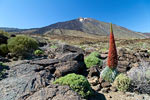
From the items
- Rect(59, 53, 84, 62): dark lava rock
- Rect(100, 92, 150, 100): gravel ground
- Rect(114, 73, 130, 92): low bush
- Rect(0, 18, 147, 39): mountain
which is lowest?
Rect(100, 92, 150, 100): gravel ground

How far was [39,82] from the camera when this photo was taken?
3.41m

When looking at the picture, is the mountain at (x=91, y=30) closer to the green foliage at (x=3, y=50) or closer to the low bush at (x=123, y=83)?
the green foliage at (x=3, y=50)

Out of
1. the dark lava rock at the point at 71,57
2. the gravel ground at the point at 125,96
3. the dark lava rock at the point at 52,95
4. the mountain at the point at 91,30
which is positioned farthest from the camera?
the mountain at the point at 91,30

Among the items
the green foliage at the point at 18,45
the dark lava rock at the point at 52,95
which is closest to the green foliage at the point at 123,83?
the dark lava rock at the point at 52,95

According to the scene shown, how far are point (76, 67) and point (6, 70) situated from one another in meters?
3.29

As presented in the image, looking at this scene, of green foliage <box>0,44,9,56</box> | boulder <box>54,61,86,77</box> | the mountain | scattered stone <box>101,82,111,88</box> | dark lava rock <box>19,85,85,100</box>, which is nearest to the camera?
dark lava rock <box>19,85,85,100</box>

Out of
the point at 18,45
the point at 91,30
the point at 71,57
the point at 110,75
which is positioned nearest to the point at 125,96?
the point at 110,75

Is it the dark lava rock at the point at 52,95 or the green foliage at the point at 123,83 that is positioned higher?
the dark lava rock at the point at 52,95

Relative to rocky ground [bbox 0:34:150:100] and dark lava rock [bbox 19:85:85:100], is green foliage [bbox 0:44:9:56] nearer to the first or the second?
rocky ground [bbox 0:34:150:100]

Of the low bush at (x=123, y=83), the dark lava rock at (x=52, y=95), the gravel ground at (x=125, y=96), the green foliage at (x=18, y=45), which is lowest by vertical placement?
the gravel ground at (x=125, y=96)

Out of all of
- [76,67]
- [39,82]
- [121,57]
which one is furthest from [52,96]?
[121,57]

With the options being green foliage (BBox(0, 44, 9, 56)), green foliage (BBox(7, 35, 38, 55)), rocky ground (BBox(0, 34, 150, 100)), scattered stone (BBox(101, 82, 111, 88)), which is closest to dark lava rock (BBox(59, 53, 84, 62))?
rocky ground (BBox(0, 34, 150, 100))

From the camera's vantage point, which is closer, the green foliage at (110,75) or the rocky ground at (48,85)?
the rocky ground at (48,85)

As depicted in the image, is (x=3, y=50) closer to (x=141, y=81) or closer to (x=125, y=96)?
(x=125, y=96)
